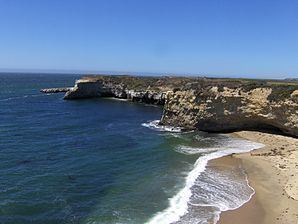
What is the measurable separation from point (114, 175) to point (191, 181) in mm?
6348

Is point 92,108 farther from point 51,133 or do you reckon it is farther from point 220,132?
point 220,132

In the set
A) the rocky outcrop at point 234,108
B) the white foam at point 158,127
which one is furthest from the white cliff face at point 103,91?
the rocky outcrop at point 234,108

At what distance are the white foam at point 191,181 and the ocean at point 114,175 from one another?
6 centimetres

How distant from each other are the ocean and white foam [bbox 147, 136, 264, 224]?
0.06 metres

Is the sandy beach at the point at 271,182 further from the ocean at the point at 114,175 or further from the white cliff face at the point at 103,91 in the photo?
the white cliff face at the point at 103,91

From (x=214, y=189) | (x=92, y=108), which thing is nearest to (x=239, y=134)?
(x=214, y=189)

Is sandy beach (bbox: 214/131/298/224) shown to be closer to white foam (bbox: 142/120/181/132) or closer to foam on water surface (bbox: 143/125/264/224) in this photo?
foam on water surface (bbox: 143/125/264/224)

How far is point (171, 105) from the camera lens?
5234 cm

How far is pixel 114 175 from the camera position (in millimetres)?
30531

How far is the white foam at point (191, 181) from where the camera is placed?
2256cm

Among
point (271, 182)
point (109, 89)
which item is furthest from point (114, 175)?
point (109, 89)

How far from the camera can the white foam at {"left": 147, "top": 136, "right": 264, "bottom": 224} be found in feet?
74.0

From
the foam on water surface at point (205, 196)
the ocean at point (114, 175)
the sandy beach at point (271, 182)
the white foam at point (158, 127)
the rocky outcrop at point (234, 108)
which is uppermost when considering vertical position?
the rocky outcrop at point (234, 108)

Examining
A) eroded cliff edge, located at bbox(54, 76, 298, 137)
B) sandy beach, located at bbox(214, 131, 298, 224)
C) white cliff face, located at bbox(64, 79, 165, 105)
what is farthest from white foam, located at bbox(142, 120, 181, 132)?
white cliff face, located at bbox(64, 79, 165, 105)
